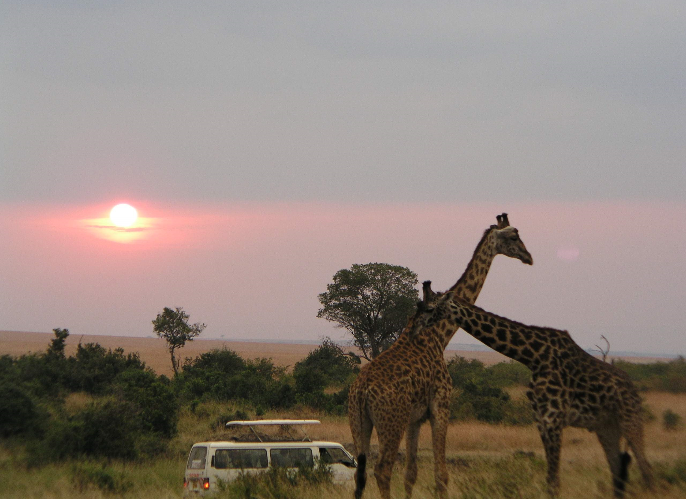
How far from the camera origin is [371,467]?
63.2 feet

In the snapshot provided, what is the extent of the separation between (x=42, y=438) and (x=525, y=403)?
20682mm

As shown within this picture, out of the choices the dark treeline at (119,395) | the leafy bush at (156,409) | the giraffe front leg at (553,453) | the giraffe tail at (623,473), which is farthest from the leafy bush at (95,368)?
the giraffe tail at (623,473)

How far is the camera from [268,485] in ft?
42.5

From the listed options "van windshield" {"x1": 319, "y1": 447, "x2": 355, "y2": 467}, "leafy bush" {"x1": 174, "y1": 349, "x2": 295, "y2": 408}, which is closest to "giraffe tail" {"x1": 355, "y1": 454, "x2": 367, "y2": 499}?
"van windshield" {"x1": 319, "y1": 447, "x2": 355, "y2": 467}

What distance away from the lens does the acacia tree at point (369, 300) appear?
48594 mm

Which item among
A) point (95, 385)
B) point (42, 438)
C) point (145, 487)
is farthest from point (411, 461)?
point (95, 385)

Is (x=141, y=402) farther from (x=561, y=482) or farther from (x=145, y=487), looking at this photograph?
(x=561, y=482)

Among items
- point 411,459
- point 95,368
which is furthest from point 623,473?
point 95,368

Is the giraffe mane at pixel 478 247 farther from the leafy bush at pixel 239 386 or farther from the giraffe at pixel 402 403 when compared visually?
the leafy bush at pixel 239 386

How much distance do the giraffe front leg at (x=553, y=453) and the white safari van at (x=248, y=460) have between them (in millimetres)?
5875

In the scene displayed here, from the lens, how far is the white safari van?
15.0 metres

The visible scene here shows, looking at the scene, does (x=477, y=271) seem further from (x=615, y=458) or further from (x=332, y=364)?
(x=332, y=364)

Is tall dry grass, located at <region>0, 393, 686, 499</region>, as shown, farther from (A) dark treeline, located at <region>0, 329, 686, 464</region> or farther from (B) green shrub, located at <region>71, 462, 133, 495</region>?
(A) dark treeline, located at <region>0, 329, 686, 464</region>

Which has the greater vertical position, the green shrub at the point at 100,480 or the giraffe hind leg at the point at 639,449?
the giraffe hind leg at the point at 639,449
